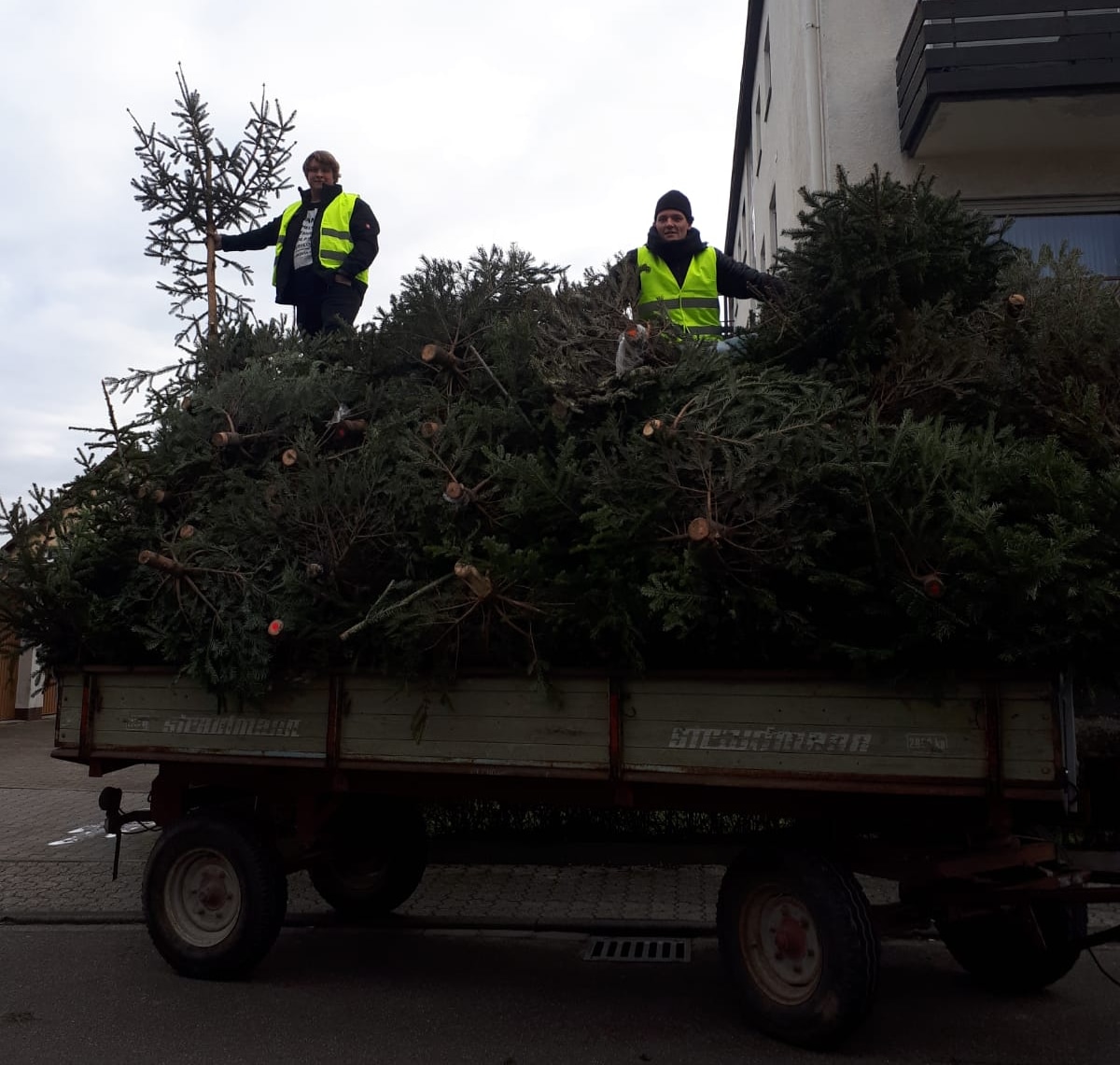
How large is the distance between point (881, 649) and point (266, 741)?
110 inches

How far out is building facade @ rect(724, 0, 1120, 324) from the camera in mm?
9711

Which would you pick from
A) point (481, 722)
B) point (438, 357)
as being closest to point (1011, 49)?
point (438, 357)

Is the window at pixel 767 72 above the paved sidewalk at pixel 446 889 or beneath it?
above

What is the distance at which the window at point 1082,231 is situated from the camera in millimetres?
10422

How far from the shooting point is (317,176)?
7785mm

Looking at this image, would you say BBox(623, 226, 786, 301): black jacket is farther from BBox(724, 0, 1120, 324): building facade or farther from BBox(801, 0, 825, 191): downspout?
BBox(801, 0, 825, 191): downspout

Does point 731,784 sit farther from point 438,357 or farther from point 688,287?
point 688,287

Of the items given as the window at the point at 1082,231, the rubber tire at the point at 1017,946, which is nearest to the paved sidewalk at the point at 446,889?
the rubber tire at the point at 1017,946

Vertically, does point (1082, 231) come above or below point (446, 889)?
above

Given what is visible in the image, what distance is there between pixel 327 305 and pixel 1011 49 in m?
6.52

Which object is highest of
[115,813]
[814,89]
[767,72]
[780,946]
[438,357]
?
[767,72]

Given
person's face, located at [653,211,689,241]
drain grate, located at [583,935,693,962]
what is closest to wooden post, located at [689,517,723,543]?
drain grate, located at [583,935,693,962]

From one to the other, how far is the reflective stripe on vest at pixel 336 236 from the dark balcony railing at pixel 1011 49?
17.5 ft

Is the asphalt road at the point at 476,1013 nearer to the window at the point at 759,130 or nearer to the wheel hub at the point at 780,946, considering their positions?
the wheel hub at the point at 780,946
